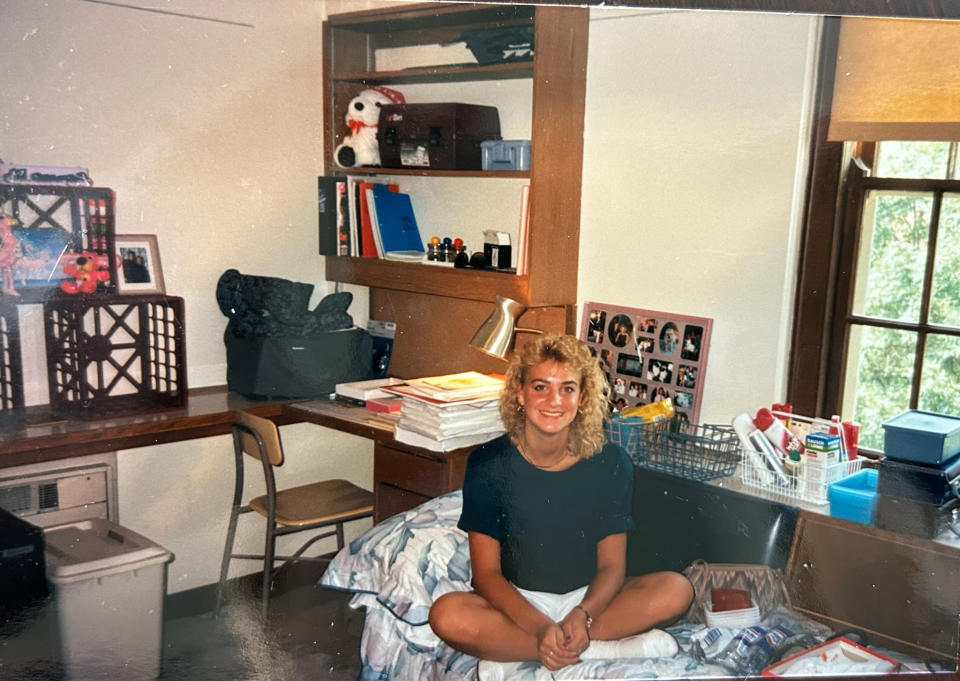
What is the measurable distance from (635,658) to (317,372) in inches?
22.9

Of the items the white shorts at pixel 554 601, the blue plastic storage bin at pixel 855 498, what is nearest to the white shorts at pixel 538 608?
the white shorts at pixel 554 601

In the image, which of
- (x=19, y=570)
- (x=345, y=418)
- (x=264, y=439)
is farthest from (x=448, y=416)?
(x=19, y=570)

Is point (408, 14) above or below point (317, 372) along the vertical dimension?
above

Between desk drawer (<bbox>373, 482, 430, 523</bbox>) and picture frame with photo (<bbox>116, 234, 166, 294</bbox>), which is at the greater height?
A: picture frame with photo (<bbox>116, 234, 166, 294</bbox>)

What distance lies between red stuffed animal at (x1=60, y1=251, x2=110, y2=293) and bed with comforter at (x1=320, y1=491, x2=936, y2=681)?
0.46m

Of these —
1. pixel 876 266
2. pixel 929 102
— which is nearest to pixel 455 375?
pixel 876 266

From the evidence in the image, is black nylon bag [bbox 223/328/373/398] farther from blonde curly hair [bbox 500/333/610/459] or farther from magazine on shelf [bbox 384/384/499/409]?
blonde curly hair [bbox 500/333/610/459]

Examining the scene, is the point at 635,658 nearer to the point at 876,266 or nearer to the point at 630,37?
the point at 876,266

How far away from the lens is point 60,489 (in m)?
1.01

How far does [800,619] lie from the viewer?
123 centimetres

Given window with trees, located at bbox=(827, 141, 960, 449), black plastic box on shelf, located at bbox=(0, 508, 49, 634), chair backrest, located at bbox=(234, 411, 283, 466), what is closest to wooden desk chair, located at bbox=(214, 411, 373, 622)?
chair backrest, located at bbox=(234, 411, 283, 466)

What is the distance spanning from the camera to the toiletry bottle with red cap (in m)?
1.20

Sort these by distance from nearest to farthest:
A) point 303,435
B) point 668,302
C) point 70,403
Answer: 1. point 70,403
2. point 303,435
3. point 668,302

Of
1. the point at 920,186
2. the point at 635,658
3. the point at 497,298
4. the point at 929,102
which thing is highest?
the point at 929,102
